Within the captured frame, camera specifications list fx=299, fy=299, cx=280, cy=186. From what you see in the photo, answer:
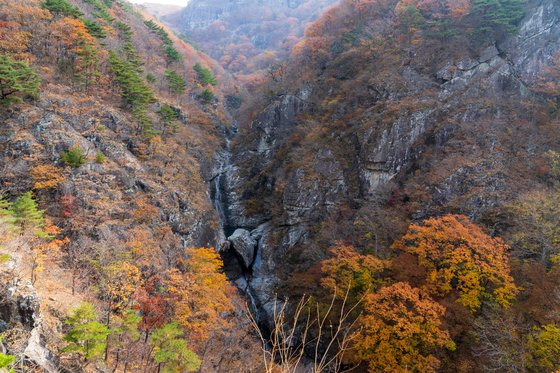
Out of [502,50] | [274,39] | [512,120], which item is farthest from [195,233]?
[274,39]

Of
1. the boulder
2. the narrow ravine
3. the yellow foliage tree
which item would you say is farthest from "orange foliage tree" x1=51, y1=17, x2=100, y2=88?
the yellow foliage tree

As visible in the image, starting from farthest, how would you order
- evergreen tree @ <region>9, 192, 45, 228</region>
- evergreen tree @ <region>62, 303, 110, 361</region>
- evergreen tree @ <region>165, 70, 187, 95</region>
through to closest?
evergreen tree @ <region>165, 70, 187, 95</region>, evergreen tree @ <region>9, 192, 45, 228</region>, evergreen tree @ <region>62, 303, 110, 361</region>

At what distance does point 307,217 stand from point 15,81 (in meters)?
28.2

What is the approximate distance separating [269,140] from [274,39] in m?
81.8

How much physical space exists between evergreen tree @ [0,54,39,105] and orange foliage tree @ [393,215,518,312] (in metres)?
31.9

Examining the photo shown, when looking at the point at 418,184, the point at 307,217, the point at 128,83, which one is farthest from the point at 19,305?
the point at 418,184

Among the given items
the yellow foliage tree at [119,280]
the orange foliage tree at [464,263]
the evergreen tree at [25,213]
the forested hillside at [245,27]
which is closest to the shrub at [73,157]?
the evergreen tree at [25,213]

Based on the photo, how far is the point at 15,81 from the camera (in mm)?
22969

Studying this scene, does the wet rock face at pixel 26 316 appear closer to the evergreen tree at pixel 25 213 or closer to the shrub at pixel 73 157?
the evergreen tree at pixel 25 213

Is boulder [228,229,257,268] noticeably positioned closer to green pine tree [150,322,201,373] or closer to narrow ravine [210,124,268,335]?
narrow ravine [210,124,268,335]

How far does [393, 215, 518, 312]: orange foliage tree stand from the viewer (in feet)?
56.3

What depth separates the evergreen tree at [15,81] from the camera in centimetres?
2255

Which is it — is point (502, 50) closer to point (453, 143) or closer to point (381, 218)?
point (453, 143)

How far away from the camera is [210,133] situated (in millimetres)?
48094
